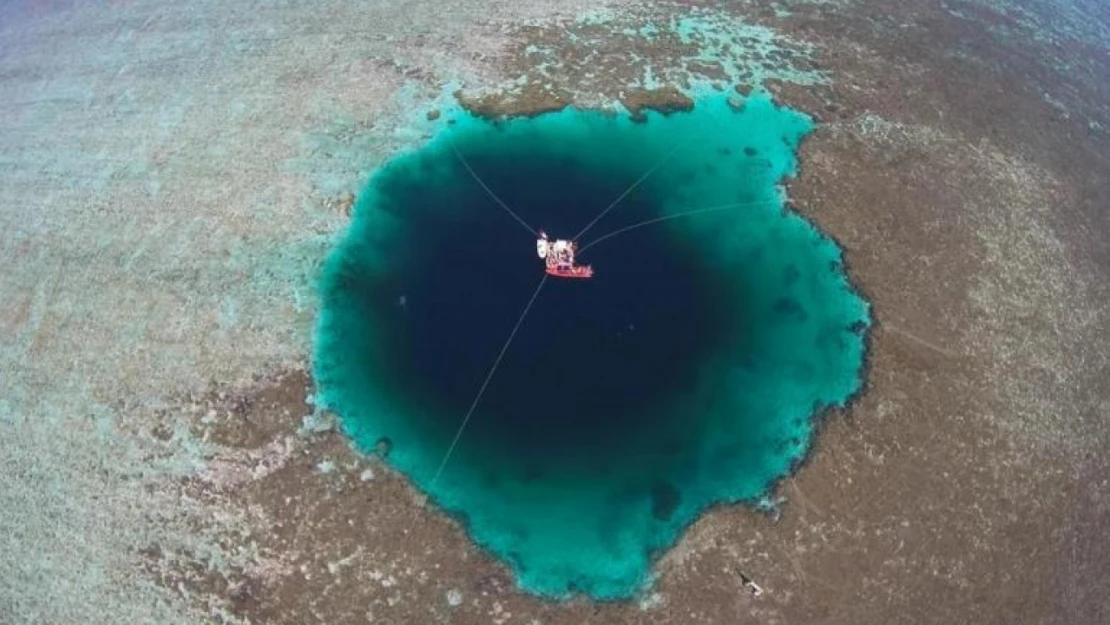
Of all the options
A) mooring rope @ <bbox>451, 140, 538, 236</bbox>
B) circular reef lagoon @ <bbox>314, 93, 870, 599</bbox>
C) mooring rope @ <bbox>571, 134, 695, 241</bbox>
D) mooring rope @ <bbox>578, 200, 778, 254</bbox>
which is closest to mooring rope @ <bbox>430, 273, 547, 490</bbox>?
circular reef lagoon @ <bbox>314, 93, 870, 599</bbox>

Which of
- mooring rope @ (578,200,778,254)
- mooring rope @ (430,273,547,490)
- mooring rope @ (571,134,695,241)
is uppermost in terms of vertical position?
mooring rope @ (571,134,695,241)

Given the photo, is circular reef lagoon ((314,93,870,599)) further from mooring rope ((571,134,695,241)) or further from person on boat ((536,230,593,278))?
person on boat ((536,230,593,278))

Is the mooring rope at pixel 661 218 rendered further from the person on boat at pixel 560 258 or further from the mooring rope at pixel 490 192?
the mooring rope at pixel 490 192

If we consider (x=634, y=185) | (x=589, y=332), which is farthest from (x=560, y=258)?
(x=634, y=185)

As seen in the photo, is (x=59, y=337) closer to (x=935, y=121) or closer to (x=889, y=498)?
(x=889, y=498)

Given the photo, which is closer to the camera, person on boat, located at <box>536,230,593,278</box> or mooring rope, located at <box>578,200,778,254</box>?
person on boat, located at <box>536,230,593,278</box>

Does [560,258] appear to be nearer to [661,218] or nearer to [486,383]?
[486,383]
